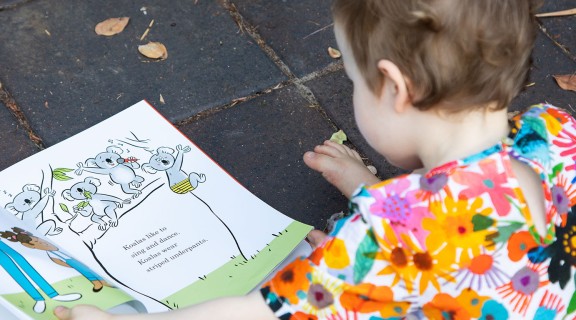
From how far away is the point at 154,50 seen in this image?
199 centimetres

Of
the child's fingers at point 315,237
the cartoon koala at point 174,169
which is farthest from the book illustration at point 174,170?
the child's fingers at point 315,237

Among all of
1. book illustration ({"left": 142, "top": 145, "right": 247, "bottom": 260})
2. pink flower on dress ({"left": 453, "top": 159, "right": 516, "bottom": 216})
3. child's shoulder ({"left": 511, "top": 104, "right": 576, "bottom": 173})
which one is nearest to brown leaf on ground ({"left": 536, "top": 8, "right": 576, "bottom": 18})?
child's shoulder ({"left": 511, "top": 104, "right": 576, "bottom": 173})

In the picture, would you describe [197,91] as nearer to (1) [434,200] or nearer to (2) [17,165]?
(2) [17,165]

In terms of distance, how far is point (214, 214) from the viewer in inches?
62.0

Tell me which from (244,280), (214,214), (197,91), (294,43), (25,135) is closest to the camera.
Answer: (244,280)

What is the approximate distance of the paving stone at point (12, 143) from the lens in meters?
1.72

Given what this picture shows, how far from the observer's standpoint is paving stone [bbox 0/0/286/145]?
1862 mm

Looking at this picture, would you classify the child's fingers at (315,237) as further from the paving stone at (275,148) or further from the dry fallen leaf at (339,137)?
the dry fallen leaf at (339,137)

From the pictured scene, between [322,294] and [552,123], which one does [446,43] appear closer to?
[552,123]

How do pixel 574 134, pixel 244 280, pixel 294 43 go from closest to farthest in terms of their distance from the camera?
pixel 574 134 < pixel 244 280 < pixel 294 43

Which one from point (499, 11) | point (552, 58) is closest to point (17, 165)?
point (499, 11)

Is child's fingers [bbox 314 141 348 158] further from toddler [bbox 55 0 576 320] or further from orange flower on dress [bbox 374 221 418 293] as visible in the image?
orange flower on dress [bbox 374 221 418 293]

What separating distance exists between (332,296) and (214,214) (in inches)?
20.4

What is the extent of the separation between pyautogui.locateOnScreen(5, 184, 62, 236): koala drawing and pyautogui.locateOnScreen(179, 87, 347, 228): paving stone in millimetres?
412
